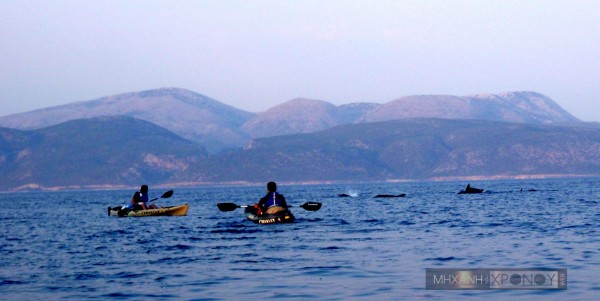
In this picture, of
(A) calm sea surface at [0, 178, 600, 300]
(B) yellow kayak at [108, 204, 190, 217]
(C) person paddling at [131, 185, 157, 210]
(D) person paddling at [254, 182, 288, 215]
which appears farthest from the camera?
(C) person paddling at [131, 185, 157, 210]

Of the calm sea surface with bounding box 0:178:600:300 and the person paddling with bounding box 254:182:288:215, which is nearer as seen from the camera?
the calm sea surface with bounding box 0:178:600:300

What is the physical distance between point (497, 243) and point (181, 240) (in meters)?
15.8

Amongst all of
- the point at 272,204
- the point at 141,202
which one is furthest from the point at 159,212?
the point at 272,204

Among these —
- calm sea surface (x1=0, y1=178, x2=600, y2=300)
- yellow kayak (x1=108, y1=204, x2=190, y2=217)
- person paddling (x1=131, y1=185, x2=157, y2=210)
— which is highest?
person paddling (x1=131, y1=185, x2=157, y2=210)

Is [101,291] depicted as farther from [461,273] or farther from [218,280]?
[461,273]

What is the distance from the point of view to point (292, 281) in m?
30.3

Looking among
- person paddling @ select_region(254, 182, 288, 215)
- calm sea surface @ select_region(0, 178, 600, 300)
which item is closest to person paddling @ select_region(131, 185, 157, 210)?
calm sea surface @ select_region(0, 178, 600, 300)

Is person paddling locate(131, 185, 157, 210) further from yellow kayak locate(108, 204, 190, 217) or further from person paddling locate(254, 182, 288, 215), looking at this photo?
person paddling locate(254, 182, 288, 215)

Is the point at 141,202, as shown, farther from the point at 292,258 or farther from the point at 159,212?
the point at 292,258

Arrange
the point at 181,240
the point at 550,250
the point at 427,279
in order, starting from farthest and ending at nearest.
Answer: the point at 181,240 < the point at 550,250 < the point at 427,279

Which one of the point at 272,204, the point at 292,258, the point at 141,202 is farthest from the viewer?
the point at 141,202

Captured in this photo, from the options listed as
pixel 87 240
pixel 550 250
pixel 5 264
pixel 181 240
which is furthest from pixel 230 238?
pixel 550 250

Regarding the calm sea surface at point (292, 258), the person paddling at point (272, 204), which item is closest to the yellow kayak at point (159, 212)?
the calm sea surface at point (292, 258)

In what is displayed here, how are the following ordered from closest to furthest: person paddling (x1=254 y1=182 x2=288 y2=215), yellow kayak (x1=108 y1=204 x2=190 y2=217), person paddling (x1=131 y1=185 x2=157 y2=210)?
person paddling (x1=254 y1=182 x2=288 y2=215) → yellow kayak (x1=108 y1=204 x2=190 y2=217) → person paddling (x1=131 y1=185 x2=157 y2=210)
